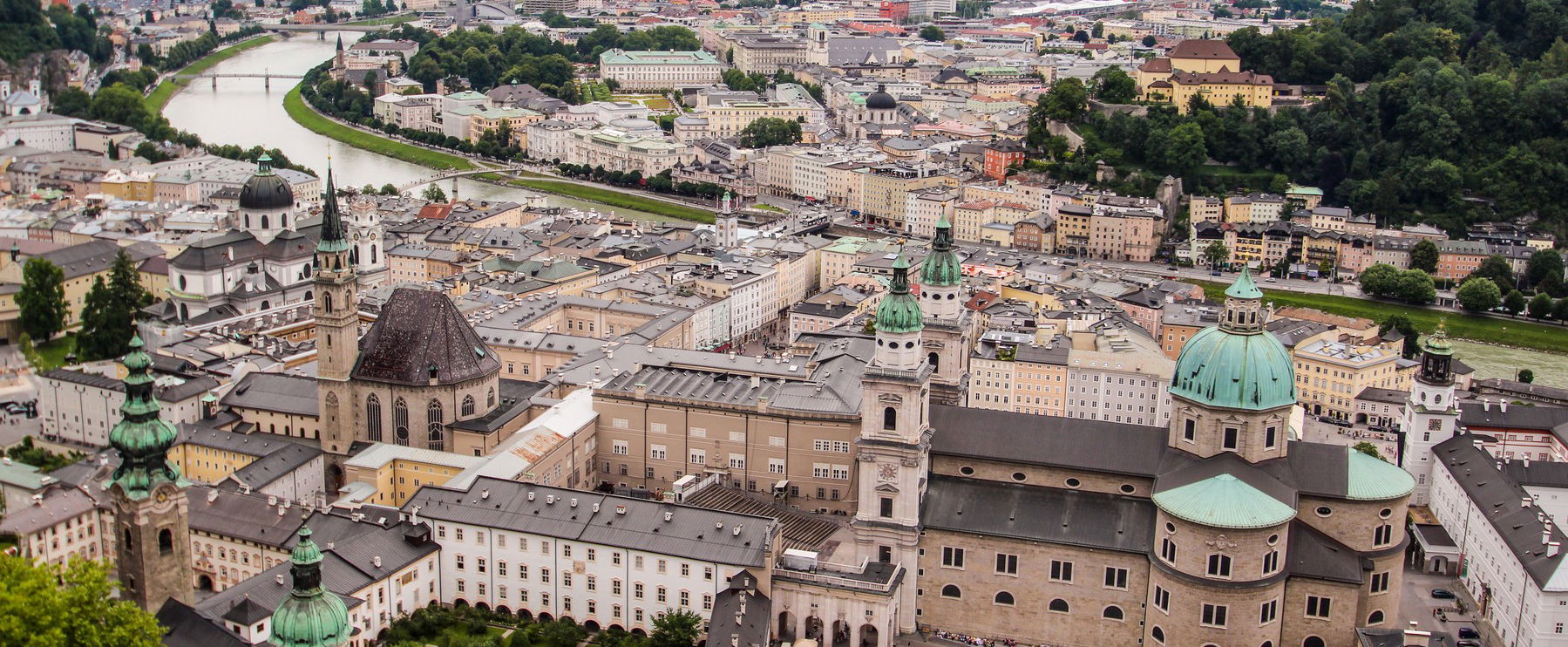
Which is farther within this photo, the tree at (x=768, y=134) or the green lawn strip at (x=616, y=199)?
the tree at (x=768, y=134)

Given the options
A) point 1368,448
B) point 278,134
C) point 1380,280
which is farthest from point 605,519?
point 278,134

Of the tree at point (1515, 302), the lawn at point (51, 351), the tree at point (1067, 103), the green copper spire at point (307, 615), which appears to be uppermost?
the tree at point (1067, 103)

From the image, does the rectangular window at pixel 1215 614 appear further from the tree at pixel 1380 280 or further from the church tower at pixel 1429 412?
the tree at pixel 1380 280

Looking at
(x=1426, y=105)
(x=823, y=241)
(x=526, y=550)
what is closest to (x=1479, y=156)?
(x=1426, y=105)

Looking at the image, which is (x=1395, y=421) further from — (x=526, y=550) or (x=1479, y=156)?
(x=1479, y=156)

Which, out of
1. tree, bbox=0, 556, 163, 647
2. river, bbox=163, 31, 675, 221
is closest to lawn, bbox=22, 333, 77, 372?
tree, bbox=0, 556, 163, 647

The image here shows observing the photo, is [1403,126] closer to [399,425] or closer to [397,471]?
[399,425]

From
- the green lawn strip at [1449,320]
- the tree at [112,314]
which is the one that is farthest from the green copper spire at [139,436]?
the green lawn strip at [1449,320]

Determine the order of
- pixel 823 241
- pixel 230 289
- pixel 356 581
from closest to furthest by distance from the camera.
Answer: pixel 356 581
pixel 230 289
pixel 823 241
